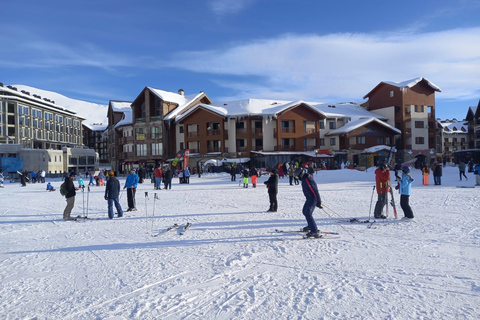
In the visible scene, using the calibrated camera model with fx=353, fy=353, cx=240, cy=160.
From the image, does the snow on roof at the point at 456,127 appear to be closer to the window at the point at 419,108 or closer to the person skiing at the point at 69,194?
the window at the point at 419,108

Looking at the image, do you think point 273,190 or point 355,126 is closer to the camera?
point 273,190

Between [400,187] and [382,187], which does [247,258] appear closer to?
[382,187]

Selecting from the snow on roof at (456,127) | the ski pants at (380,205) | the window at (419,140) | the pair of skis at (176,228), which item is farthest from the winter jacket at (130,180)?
the snow on roof at (456,127)

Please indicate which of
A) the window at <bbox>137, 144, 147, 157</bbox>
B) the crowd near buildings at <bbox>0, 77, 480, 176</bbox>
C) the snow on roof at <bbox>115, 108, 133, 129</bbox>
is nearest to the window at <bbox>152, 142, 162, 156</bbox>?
the crowd near buildings at <bbox>0, 77, 480, 176</bbox>

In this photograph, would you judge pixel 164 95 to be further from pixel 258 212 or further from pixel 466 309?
pixel 466 309

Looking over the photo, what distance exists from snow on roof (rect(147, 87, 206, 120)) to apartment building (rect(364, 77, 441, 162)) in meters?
27.1

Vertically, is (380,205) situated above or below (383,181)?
below

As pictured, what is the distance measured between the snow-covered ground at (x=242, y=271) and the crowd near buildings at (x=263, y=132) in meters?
30.0

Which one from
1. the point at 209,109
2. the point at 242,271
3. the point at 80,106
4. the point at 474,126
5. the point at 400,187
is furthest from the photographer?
the point at 80,106

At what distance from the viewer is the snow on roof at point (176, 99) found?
157 feet

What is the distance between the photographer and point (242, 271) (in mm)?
5246

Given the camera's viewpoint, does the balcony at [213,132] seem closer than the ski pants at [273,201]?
No

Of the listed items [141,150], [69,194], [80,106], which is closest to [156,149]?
[141,150]

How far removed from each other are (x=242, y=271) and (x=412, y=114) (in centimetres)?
4939
